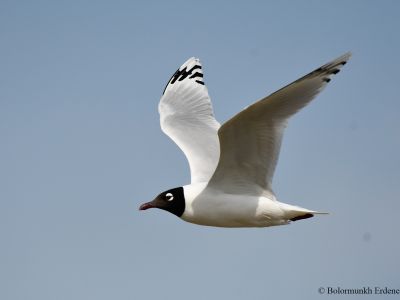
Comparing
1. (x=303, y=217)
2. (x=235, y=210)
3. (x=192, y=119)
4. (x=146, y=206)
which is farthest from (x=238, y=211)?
(x=192, y=119)

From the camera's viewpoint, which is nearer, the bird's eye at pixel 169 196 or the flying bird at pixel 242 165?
the flying bird at pixel 242 165

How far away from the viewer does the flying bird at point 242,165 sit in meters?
8.74

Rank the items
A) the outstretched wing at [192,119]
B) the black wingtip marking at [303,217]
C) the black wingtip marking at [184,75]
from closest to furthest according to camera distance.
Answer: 1. the black wingtip marking at [303,217]
2. the outstretched wing at [192,119]
3. the black wingtip marking at [184,75]

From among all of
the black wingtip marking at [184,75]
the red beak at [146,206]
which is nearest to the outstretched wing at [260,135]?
the red beak at [146,206]

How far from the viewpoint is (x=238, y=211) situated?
9750 millimetres

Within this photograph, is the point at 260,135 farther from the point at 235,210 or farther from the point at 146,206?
the point at 146,206

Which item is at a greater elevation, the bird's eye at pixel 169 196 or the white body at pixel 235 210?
the bird's eye at pixel 169 196

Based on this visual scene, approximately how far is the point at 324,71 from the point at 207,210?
92.3 inches

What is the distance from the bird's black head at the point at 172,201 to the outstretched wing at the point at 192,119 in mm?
593

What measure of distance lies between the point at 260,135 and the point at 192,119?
3.29 metres

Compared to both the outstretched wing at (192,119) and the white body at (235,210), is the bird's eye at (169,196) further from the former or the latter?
the outstretched wing at (192,119)

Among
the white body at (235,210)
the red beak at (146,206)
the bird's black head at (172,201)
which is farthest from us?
the red beak at (146,206)

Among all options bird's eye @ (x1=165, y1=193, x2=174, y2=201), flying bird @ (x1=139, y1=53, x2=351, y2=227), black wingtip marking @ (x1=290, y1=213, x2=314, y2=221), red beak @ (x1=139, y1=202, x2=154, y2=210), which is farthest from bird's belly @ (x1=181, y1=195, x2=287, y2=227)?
red beak @ (x1=139, y1=202, x2=154, y2=210)

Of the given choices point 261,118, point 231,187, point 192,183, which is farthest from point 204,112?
point 261,118
